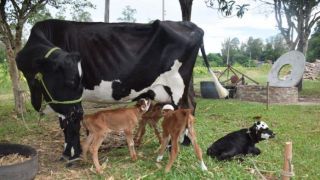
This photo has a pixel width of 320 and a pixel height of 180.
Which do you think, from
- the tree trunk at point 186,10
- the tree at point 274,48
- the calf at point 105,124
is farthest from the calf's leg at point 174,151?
the tree at point 274,48

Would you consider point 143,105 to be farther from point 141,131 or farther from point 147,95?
point 141,131

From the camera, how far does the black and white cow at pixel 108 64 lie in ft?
16.9

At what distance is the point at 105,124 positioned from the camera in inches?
204

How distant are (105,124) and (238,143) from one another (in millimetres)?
1909

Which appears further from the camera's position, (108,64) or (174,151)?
(108,64)

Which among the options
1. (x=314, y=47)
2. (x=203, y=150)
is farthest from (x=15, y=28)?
(x=314, y=47)

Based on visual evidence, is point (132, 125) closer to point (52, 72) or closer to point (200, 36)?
point (52, 72)

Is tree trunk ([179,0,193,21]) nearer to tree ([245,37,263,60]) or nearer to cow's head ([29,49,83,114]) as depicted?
cow's head ([29,49,83,114])

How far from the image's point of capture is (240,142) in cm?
570

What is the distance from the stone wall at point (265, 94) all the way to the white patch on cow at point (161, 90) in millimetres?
8792

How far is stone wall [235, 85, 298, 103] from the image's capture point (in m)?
14.0

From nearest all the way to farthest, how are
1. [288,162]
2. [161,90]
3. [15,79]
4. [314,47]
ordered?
1. [288,162]
2. [161,90]
3. [15,79]
4. [314,47]

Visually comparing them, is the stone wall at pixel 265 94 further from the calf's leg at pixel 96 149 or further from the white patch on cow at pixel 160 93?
the calf's leg at pixel 96 149

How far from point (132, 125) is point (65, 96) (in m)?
0.95
